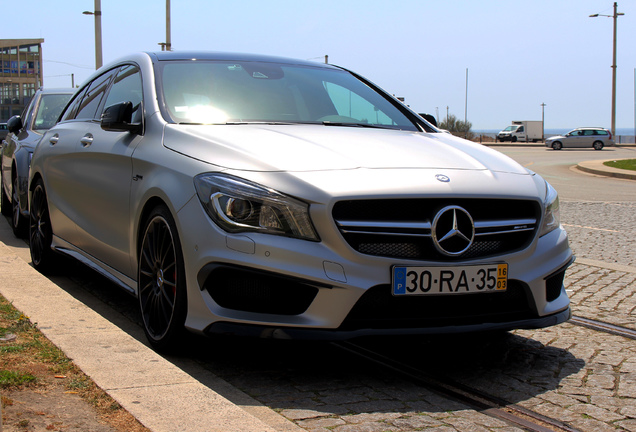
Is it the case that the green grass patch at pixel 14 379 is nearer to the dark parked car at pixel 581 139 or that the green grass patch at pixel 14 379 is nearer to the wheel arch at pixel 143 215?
the wheel arch at pixel 143 215

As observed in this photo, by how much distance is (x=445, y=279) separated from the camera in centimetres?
384

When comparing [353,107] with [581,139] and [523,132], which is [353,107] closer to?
[581,139]

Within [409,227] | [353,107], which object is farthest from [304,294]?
[353,107]

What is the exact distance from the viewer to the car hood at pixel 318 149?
4043mm

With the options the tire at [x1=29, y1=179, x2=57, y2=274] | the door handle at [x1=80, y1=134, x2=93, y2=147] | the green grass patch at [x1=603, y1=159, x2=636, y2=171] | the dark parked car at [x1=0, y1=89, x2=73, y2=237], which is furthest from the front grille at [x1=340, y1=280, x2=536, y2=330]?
the green grass patch at [x1=603, y1=159, x2=636, y2=171]

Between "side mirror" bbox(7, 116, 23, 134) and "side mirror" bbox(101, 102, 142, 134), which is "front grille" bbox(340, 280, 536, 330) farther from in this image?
"side mirror" bbox(7, 116, 23, 134)

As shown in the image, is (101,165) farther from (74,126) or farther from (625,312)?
(625,312)

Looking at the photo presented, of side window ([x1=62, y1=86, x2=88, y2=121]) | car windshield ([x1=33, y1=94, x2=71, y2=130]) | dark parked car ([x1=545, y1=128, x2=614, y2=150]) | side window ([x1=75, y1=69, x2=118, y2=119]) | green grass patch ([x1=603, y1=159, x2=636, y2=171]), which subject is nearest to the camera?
side window ([x1=75, y1=69, x2=118, y2=119])

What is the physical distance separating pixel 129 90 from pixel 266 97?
996mm

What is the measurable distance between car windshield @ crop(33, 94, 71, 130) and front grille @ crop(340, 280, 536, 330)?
7.46 meters

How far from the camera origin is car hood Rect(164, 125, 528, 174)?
4.04 m

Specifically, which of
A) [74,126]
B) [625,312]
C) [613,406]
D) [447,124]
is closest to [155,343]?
[613,406]

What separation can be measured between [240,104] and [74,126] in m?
1.94

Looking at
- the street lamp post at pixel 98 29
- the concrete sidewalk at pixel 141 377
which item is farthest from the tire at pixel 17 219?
the street lamp post at pixel 98 29
